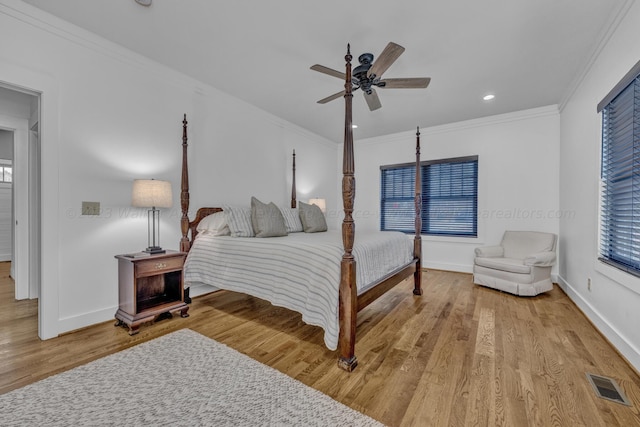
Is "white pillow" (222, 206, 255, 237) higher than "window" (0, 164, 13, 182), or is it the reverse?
"window" (0, 164, 13, 182)

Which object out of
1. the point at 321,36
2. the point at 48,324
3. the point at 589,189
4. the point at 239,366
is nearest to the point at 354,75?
the point at 321,36

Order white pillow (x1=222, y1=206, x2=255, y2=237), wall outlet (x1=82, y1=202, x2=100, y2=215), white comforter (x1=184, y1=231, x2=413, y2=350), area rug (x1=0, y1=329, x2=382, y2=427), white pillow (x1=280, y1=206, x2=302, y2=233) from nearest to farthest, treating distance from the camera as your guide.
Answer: area rug (x1=0, y1=329, x2=382, y2=427)
white comforter (x1=184, y1=231, x2=413, y2=350)
wall outlet (x1=82, y1=202, x2=100, y2=215)
white pillow (x1=222, y1=206, x2=255, y2=237)
white pillow (x1=280, y1=206, x2=302, y2=233)

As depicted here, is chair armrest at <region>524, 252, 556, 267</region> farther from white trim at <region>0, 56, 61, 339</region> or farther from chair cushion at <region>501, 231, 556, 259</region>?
white trim at <region>0, 56, 61, 339</region>

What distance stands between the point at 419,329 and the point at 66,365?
2800 millimetres

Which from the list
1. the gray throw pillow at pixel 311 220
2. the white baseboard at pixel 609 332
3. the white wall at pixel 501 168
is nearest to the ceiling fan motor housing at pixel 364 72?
the gray throw pillow at pixel 311 220

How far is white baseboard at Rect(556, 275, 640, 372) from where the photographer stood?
6.25ft

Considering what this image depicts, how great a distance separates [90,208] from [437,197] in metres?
5.13

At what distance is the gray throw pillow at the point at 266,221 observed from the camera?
10.1 ft

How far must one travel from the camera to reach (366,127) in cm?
507

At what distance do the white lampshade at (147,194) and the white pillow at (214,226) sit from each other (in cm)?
65

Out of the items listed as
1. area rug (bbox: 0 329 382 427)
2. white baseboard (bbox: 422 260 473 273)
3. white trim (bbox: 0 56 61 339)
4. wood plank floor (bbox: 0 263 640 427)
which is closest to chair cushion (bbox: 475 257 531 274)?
wood plank floor (bbox: 0 263 640 427)

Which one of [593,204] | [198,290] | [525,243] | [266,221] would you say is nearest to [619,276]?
[593,204]

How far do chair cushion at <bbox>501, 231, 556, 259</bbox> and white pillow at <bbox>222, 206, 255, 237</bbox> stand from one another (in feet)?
12.6

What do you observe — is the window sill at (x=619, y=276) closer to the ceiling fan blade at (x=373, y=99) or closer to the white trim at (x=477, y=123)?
the ceiling fan blade at (x=373, y=99)
